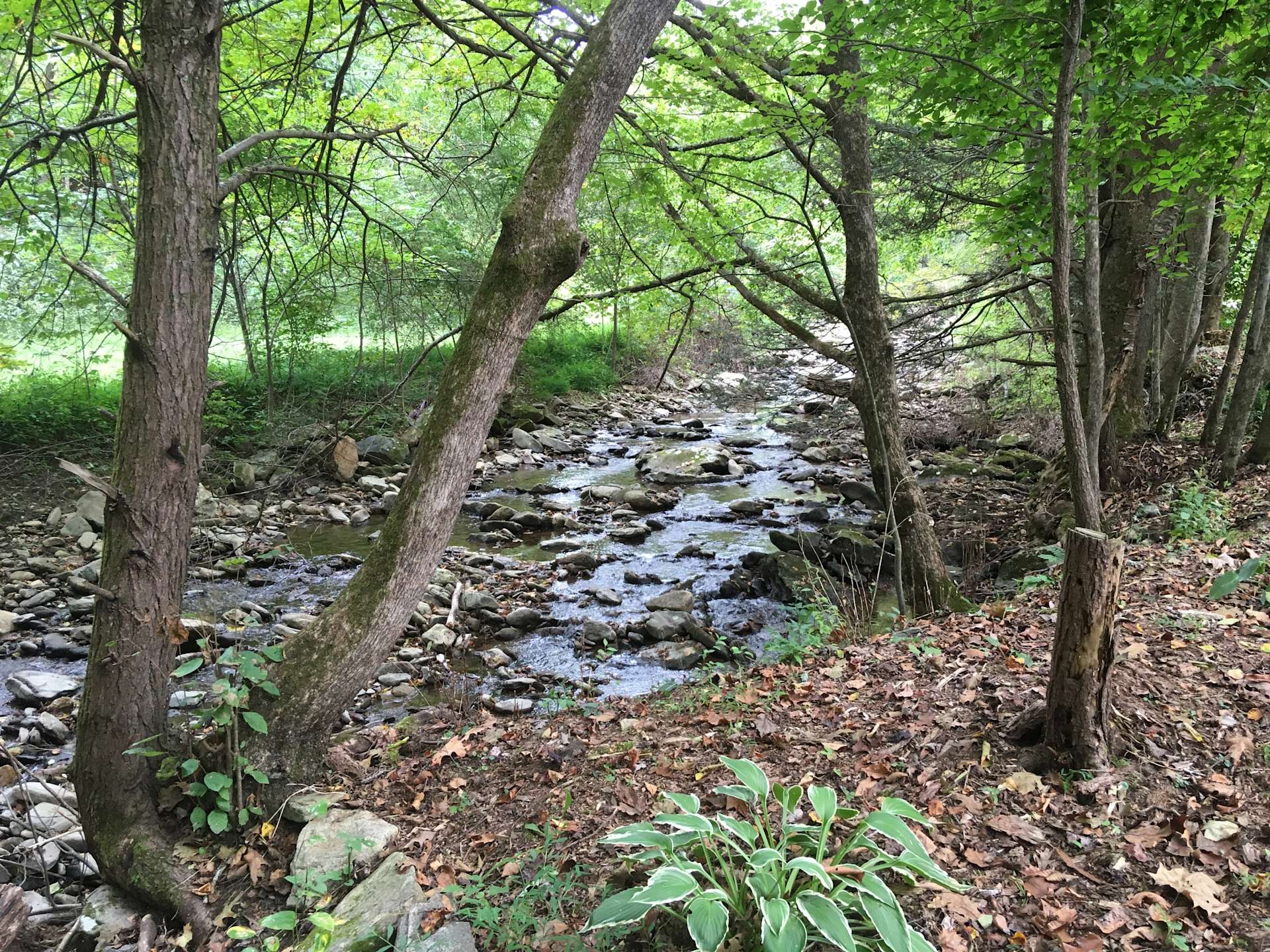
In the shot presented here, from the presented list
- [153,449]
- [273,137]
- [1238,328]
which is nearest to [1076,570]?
[153,449]

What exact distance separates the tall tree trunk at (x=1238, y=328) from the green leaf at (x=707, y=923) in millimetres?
6877

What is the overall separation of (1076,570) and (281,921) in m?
3.10

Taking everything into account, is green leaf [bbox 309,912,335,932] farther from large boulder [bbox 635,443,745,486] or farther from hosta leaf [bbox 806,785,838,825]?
large boulder [bbox 635,443,745,486]

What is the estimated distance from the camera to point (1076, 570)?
2691mm

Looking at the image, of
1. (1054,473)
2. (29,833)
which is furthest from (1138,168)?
(29,833)

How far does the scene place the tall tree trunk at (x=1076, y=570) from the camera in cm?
264

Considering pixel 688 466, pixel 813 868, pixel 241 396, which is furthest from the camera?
pixel 688 466

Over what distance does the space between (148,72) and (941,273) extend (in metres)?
18.1

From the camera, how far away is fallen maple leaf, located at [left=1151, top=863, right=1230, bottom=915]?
207cm

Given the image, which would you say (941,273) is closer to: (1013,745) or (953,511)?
(953,511)

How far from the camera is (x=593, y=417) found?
17.3 m

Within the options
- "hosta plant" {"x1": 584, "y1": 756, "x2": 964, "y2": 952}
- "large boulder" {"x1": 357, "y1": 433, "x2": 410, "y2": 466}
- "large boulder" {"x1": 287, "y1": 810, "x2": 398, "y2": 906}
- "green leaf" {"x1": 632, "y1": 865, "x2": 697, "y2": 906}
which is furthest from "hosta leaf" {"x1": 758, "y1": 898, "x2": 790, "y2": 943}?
"large boulder" {"x1": 357, "y1": 433, "x2": 410, "y2": 466}

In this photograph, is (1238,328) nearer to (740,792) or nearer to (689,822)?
(740,792)

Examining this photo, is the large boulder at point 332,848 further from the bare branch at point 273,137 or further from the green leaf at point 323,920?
the bare branch at point 273,137
